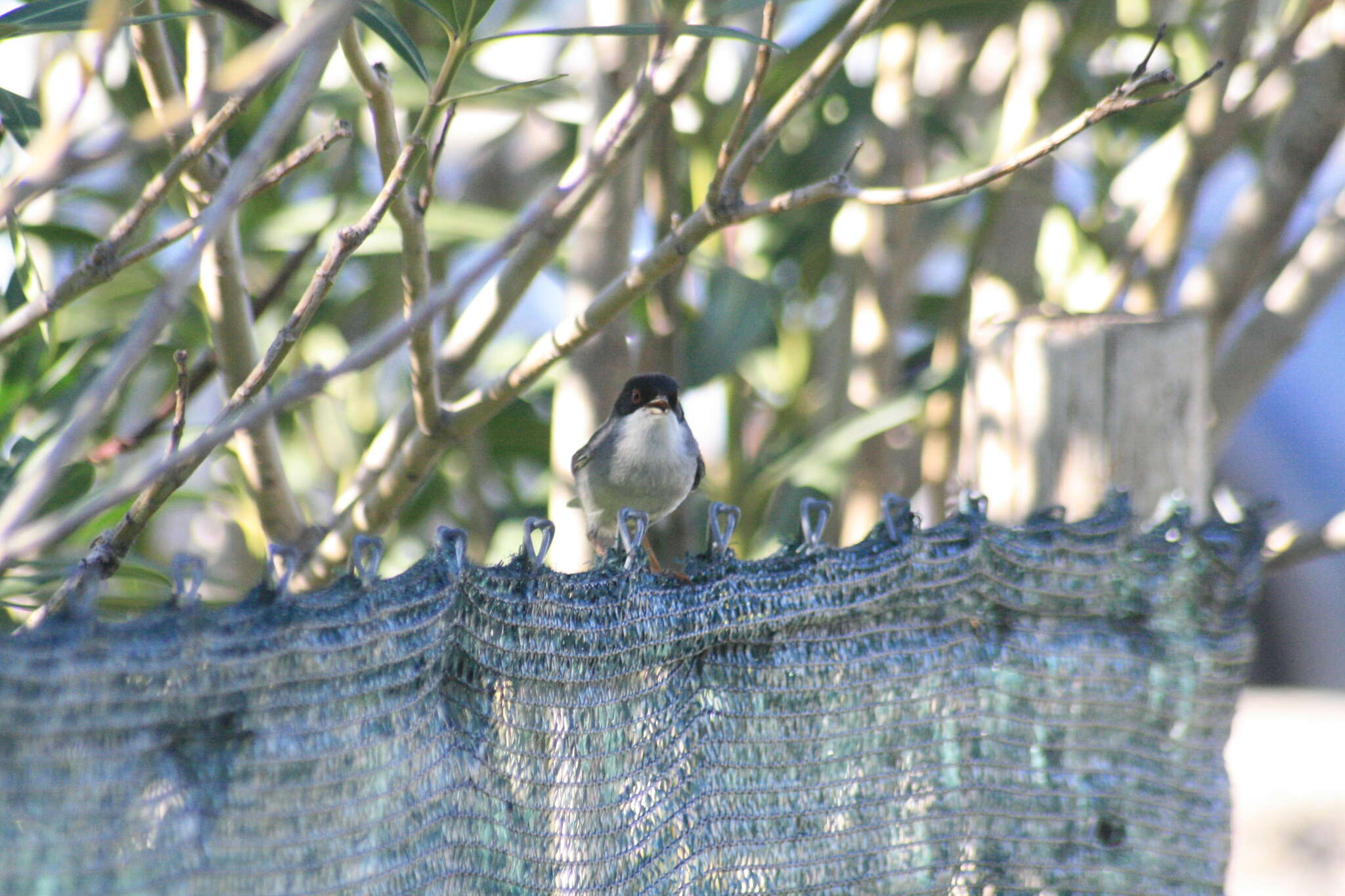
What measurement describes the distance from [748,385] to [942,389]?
30.5 inches

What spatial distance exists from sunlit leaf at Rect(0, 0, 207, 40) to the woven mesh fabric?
3.00 feet

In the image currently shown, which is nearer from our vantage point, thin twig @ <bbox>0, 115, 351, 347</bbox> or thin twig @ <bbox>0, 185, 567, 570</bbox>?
thin twig @ <bbox>0, 185, 567, 570</bbox>

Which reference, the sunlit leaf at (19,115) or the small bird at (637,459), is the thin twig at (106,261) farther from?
the small bird at (637,459)

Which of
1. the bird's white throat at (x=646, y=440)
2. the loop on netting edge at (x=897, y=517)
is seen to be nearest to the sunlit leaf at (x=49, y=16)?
the loop on netting edge at (x=897, y=517)

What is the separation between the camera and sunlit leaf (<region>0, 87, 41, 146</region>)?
192 centimetres

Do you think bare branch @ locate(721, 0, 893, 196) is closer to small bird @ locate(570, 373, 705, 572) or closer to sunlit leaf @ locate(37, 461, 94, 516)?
small bird @ locate(570, 373, 705, 572)

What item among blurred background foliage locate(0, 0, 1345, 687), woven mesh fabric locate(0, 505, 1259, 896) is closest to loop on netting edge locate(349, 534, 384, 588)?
woven mesh fabric locate(0, 505, 1259, 896)

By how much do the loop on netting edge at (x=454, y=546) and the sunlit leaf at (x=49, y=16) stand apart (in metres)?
0.82

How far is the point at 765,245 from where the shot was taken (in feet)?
13.4

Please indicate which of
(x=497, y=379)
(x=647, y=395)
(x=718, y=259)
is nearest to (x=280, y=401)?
(x=497, y=379)

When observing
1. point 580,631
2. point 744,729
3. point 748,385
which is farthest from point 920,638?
point 748,385

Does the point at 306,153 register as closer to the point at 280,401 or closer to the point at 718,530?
the point at 280,401

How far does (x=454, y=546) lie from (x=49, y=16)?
3.21 feet

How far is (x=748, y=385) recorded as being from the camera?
3947mm
